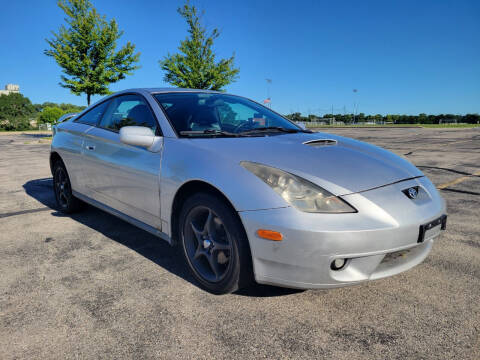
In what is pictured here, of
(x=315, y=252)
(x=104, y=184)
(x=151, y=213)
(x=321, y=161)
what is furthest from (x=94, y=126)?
(x=315, y=252)

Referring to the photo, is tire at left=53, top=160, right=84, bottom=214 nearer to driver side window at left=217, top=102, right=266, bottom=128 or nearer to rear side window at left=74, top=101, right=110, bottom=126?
rear side window at left=74, top=101, right=110, bottom=126

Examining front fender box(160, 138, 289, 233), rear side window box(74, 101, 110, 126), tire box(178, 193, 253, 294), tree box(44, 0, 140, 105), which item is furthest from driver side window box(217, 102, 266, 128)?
tree box(44, 0, 140, 105)

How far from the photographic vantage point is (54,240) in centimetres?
330

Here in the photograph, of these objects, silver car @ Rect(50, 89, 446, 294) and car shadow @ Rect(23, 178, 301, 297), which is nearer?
silver car @ Rect(50, 89, 446, 294)

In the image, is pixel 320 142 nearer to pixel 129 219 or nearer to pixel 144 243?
pixel 129 219

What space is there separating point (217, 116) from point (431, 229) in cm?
182

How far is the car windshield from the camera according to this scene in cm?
269

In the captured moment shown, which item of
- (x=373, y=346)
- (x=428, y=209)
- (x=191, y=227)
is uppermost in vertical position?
(x=428, y=209)

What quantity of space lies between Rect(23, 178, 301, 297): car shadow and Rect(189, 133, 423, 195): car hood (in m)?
0.83

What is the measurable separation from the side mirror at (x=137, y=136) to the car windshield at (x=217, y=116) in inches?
8.4

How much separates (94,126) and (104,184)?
738mm

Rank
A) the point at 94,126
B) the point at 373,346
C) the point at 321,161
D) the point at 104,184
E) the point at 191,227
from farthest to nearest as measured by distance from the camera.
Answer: the point at 94,126, the point at 104,184, the point at 191,227, the point at 321,161, the point at 373,346

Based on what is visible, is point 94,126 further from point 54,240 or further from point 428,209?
point 428,209

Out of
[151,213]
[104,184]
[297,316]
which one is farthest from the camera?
[104,184]
